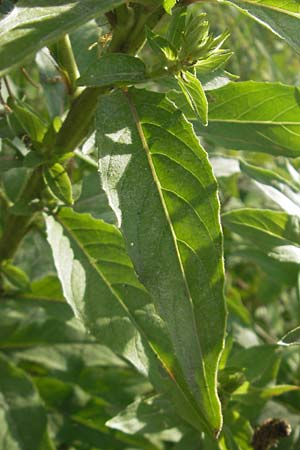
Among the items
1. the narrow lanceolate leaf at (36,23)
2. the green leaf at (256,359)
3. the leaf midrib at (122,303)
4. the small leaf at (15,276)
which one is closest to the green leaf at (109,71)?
the narrow lanceolate leaf at (36,23)

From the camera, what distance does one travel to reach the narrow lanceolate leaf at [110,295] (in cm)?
113

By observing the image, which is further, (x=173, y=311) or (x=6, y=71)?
(x=173, y=311)

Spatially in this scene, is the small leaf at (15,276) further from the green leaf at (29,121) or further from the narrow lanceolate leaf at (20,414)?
the green leaf at (29,121)

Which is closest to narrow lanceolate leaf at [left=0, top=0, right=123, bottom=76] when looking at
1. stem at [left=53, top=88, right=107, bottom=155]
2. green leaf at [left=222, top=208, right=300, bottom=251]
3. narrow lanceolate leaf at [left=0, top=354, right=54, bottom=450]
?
stem at [left=53, top=88, right=107, bottom=155]

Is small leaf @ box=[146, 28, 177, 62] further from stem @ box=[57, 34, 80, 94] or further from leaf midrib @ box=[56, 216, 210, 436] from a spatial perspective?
leaf midrib @ box=[56, 216, 210, 436]

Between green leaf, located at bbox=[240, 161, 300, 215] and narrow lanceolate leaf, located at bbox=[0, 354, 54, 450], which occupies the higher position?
green leaf, located at bbox=[240, 161, 300, 215]

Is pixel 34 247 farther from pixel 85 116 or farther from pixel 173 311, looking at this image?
pixel 173 311

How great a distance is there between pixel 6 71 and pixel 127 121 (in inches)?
11.6

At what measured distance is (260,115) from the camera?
1.19 m

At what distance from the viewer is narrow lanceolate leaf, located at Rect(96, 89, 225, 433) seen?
2.91 feet

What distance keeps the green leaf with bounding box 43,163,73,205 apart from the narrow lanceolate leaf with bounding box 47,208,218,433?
7cm

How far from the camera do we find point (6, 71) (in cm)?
72

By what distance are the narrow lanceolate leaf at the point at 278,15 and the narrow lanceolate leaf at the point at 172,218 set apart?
0.16m

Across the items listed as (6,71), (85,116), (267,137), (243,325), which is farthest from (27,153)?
(243,325)
